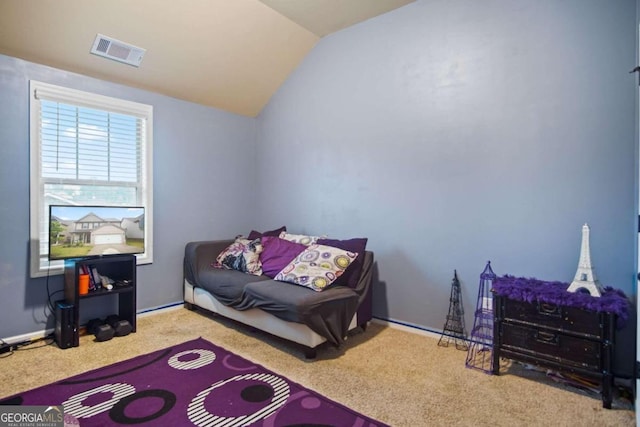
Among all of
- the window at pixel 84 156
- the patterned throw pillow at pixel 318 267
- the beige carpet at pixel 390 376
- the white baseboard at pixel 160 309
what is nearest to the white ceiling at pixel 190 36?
the window at pixel 84 156

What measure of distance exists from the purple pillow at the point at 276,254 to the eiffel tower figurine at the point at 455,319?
1416 millimetres

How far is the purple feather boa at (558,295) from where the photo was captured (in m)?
1.97

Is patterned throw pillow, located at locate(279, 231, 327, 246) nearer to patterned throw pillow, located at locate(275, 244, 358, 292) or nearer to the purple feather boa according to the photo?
patterned throw pillow, located at locate(275, 244, 358, 292)

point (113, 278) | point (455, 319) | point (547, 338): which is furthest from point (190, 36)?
point (547, 338)

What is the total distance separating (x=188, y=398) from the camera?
204 cm

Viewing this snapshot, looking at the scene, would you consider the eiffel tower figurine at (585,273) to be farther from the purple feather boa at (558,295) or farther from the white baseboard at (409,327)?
the white baseboard at (409,327)

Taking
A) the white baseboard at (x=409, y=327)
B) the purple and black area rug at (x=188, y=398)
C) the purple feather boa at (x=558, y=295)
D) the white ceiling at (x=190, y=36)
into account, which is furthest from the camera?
the white baseboard at (x=409, y=327)

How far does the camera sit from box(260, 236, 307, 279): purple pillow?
3346 mm

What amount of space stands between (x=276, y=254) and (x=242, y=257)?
1.19ft

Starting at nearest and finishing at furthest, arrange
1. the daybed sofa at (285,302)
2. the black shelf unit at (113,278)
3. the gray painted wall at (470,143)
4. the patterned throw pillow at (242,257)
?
the gray painted wall at (470,143), the daybed sofa at (285,302), the black shelf unit at (113,278), the patterned throw pillow at (242,257)

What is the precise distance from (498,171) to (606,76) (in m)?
0.87

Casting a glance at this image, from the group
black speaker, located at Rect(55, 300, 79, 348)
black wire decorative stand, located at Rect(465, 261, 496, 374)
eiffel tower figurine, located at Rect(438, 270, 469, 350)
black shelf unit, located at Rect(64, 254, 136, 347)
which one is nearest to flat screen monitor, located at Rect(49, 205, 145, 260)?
black shelf unit, located at Rect(64, 254, 136, 347)

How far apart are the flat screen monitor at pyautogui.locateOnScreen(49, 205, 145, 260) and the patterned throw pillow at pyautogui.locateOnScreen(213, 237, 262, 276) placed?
0.78 m

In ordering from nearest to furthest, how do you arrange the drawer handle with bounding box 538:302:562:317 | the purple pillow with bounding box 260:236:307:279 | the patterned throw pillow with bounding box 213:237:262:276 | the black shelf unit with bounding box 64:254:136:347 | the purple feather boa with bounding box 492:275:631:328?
1. the purple feather boa with bounding box 492:275:631:328
2. the drawer handle with bounding box 538:302:562:317
3. the black shelf unit with bounding box 64:254:136:347
4. the purple pillow with bounding box 260:236:307:279
5. the patterned throw pillow with bounding box 213:237:262:276
